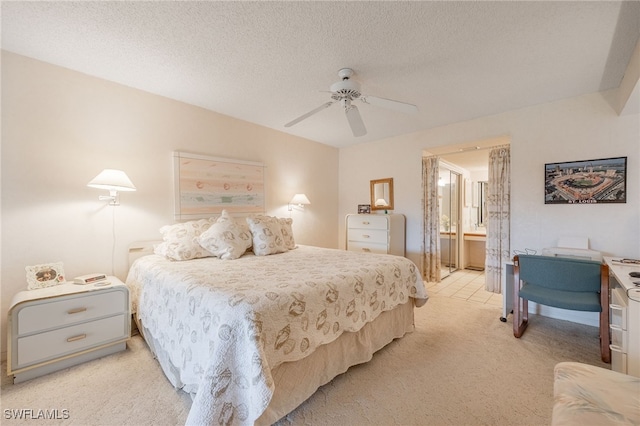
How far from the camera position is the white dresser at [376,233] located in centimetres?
398

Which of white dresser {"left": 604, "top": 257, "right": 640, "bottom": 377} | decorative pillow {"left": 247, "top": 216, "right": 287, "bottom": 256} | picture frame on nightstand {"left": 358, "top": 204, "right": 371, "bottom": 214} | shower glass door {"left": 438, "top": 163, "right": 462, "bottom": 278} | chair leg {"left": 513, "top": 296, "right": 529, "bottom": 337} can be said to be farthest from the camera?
shower glass door {"left": 438, "top": 163, "right": 462, "bottom": 278}

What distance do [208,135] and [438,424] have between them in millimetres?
3494

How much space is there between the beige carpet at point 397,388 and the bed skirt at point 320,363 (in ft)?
0.28

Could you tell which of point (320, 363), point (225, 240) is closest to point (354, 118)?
point (225, 240)

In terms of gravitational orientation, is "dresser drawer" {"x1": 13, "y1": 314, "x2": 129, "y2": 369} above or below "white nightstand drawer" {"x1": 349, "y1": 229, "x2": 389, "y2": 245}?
below

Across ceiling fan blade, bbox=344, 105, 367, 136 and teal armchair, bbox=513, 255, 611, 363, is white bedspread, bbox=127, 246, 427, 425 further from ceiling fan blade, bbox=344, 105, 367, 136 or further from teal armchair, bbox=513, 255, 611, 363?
ceiling fan blade, bbox=344, 105, 367, 136

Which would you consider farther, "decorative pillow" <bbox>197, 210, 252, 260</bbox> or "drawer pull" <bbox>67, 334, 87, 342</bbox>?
"decorative pillow" <bbox>197, 210, 252, 260</bbox>

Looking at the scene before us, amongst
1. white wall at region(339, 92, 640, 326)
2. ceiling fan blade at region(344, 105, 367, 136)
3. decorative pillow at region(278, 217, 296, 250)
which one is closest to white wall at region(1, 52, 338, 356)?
decorative pillow at region(278, 217, 296, 250)

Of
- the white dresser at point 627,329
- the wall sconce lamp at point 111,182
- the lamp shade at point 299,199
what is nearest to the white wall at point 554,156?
the white dresser at point 627,329

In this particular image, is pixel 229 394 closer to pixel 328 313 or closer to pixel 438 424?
pixel 328 313

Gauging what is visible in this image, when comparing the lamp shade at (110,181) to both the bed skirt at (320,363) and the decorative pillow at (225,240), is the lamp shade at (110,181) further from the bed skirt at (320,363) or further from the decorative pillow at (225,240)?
the bed skirt at (320,363)

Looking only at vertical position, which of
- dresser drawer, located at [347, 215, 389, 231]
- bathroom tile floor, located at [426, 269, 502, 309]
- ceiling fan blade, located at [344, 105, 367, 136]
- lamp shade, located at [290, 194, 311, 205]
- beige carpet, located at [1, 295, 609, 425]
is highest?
Result: ceiling fan blade, located at [344, 105, 367, 136]

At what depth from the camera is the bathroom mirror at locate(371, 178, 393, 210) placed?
4520mm

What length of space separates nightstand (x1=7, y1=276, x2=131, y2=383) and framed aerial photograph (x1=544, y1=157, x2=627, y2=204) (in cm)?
453
